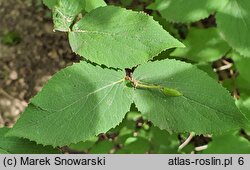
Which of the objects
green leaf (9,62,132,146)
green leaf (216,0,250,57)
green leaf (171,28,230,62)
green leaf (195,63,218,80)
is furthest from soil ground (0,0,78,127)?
green leaf (9,62,132,146)

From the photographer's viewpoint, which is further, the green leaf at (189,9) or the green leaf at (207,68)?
the green leaf at (207,68)

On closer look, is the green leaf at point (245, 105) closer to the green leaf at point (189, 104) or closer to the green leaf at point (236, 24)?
the green leaf at point (236, 24)

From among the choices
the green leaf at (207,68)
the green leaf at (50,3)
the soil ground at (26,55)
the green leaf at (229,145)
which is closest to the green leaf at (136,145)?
the green leaf at (229,145)

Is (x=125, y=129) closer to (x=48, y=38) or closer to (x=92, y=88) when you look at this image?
(x=92, y=88)

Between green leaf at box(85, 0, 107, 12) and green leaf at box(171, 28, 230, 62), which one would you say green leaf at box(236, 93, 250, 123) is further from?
green leaf at box(85, 0, 107, 12)

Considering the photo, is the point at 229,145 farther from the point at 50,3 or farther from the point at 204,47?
the point at 50,3

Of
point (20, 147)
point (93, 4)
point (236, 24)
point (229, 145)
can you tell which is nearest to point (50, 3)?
point (93, 4)

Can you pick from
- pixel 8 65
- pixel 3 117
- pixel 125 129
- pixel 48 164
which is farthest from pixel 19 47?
pixel 48 164
